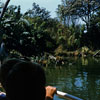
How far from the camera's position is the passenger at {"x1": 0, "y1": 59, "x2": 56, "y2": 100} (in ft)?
3.18

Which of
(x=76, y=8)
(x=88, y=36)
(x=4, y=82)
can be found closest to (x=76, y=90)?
(x=4, y=82)

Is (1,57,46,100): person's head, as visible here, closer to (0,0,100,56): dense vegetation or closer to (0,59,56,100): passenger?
(0,59,56,100): passenger

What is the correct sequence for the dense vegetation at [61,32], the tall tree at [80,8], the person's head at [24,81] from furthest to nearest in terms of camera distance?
the tall tree at [80,8]
the dense vegetation at [61,32]
the person's head at [24,81]

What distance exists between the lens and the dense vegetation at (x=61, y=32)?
15.5m

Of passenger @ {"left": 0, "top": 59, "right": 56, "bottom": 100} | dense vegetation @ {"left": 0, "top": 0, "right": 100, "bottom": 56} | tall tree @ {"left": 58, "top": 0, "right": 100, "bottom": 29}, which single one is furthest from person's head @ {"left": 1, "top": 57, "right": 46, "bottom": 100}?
tall tree @ {"left": 58, "top": 0, "right": 100, "bottom": 29}

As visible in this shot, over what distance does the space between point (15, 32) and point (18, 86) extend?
1450 centimetres

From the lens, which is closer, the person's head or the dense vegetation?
the person's head

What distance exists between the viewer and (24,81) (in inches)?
38.0

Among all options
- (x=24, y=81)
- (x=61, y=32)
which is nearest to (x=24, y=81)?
(x=24, y=81)

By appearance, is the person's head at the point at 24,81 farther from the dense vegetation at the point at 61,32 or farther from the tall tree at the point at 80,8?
the tall tree at the point at 80,8

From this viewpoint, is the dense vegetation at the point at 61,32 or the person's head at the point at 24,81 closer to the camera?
the person's head at the point at 24,81

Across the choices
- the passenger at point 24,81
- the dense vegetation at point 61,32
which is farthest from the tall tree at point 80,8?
the passenger at point 24,81

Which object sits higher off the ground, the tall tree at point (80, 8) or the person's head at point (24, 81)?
the tall tree at point (80, 8)

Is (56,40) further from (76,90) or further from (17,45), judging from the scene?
(76,90)
